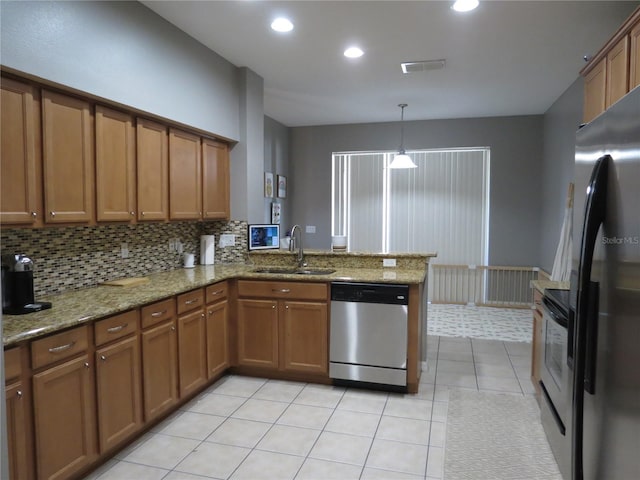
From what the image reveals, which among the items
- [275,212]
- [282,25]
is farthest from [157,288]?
[275,212]

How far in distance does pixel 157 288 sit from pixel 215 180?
1367 mm

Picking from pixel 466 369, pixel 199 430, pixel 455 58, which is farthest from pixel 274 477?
pixel 455 58

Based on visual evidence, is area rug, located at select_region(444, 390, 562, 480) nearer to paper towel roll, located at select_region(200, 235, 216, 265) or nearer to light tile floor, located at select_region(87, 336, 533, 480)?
light tile floor, located at select_region(87, 336, 533, 480)

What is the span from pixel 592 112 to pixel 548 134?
9.92 ft

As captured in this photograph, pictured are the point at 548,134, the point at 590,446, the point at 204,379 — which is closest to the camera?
the point at 590,446

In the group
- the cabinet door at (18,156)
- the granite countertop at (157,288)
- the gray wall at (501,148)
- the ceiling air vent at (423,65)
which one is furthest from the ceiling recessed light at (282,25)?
the gray wall at (501,148)

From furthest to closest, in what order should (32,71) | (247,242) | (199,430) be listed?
(247,242) → (199,430) → (32,71)

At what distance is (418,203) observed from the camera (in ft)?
21.2

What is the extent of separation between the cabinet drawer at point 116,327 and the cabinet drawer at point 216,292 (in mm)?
794

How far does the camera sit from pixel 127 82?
278 cm

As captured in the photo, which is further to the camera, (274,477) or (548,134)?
(548,134)

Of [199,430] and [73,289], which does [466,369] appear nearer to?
[199,430]

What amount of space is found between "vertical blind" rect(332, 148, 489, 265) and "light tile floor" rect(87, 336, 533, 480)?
9.43ft

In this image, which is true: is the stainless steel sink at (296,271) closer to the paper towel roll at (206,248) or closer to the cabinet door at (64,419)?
the paper towel roll at (206,248)
